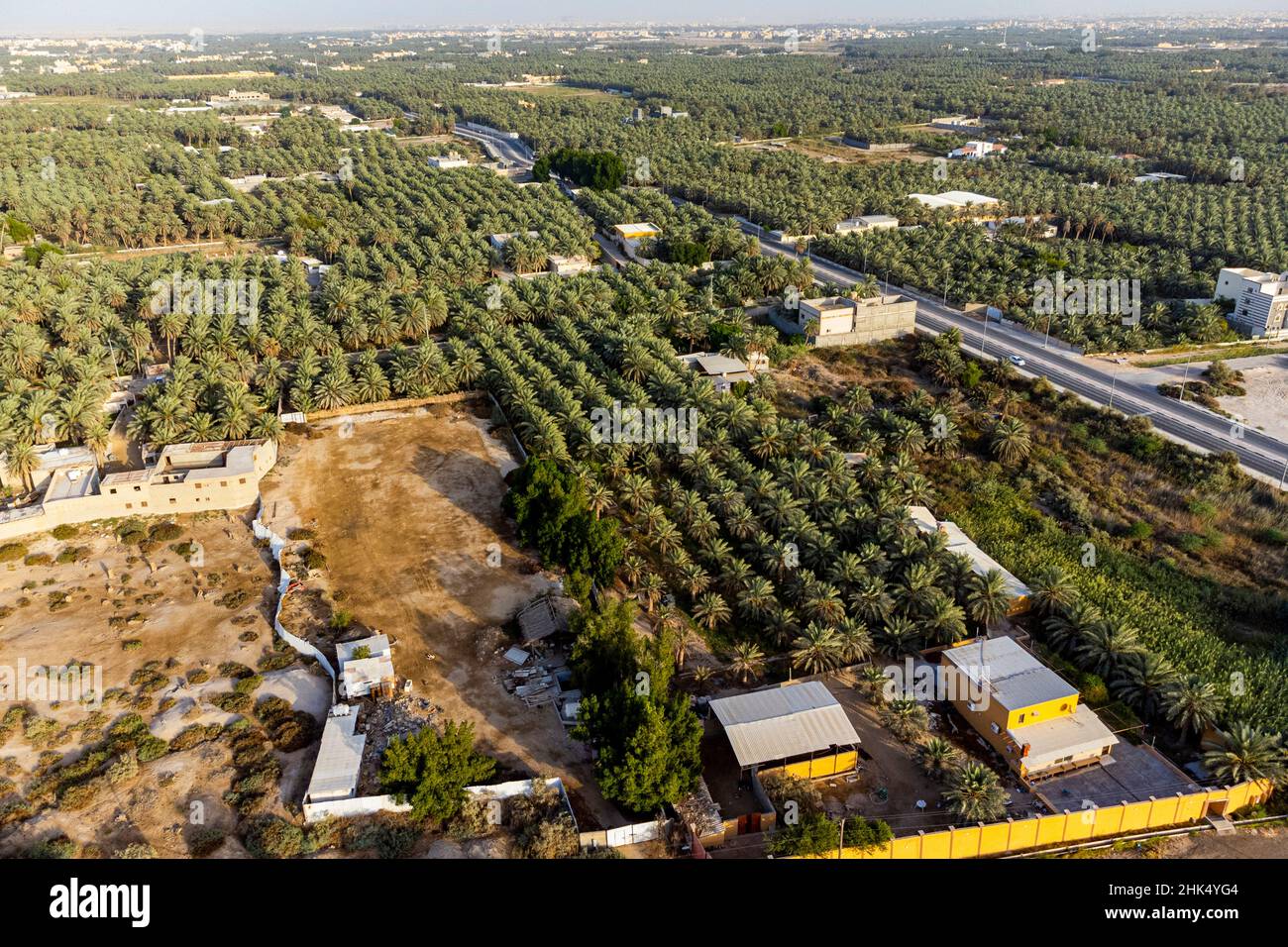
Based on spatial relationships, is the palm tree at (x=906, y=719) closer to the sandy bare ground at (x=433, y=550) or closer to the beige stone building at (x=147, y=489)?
the sandy bare ground at (x=433, y=550)

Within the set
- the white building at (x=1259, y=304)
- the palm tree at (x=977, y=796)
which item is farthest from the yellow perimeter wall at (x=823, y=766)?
the white building at (x=1259, y=304)

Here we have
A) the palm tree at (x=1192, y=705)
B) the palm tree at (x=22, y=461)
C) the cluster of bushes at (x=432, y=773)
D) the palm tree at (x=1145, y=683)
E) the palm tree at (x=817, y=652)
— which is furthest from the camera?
the palm tree at (x=22, y=461)

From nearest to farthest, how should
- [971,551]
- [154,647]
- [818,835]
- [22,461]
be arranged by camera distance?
[818,835] → [154,647] → [971,551] → [22,461]

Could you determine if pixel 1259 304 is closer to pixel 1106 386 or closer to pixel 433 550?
pixel 1106 386

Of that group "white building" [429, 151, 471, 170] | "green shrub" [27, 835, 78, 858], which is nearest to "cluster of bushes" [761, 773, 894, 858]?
"green shrub" [27, 835, 78, 858]

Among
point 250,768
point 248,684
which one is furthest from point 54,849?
point 248,684

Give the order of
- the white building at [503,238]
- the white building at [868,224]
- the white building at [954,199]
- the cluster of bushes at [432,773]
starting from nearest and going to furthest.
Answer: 1. the cluster of bushes at [432,773]
2. the white building at [503,238]
3. the white building at [868,224]
4. the white building at [954,199]
